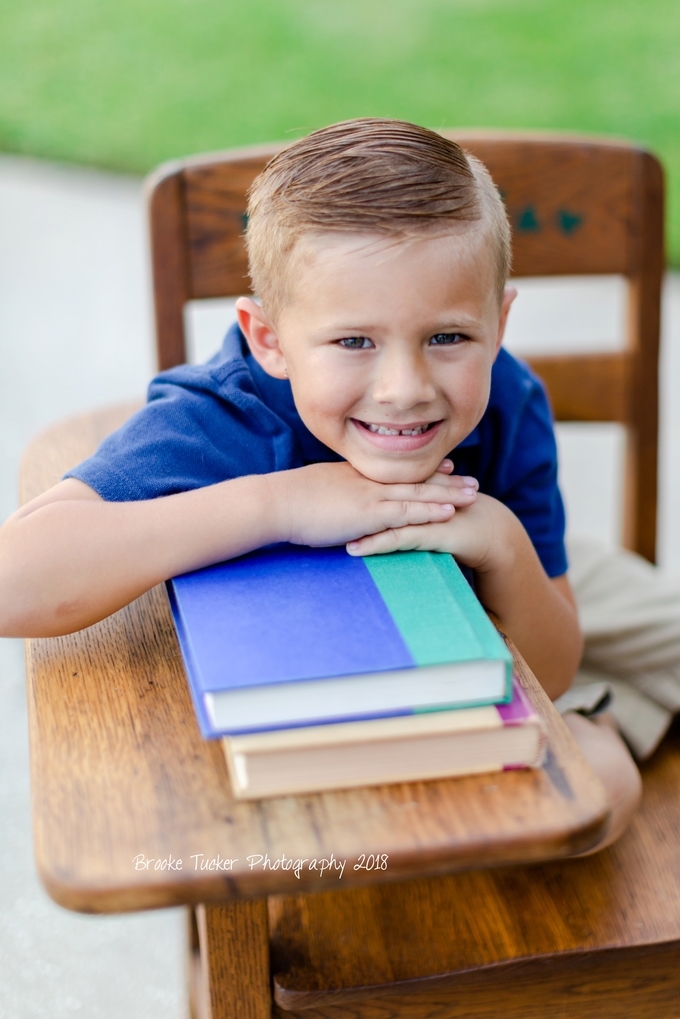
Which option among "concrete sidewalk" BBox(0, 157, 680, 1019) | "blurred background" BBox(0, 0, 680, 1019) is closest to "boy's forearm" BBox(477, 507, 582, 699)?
"concrete sidewalk" BBox(0, 157, 680, 1019)

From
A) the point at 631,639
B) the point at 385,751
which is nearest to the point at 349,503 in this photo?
the point at 385,751

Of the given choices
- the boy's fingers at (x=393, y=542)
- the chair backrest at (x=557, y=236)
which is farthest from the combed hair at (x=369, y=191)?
the chair backrest at (x=557, y=236)

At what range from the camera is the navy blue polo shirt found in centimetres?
91

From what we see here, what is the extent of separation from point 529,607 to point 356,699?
1.11 feet

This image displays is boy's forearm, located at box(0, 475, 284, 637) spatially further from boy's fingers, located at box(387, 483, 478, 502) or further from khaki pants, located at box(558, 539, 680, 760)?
khaki pants, located at box(558, 539, 680, 760)

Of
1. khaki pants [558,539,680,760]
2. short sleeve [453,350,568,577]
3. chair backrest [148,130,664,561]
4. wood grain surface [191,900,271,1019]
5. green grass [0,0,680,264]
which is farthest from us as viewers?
green grass [0,0,680,264]

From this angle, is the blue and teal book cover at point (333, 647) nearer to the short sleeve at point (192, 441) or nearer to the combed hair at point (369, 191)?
the short sleeve at point (192, 441)

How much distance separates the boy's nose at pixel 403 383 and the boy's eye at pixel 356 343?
0.02m

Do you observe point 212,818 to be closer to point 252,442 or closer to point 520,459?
point 252,442

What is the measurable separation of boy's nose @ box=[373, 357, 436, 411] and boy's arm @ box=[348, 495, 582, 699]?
0.10 meters

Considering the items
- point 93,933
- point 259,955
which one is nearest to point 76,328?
point 93,933

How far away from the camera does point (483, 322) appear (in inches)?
34.5

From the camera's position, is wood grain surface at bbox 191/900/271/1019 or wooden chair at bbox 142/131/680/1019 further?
→ wooden chair at bbox 142/131/680/1019

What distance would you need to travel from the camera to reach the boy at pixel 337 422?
0.83 meters
